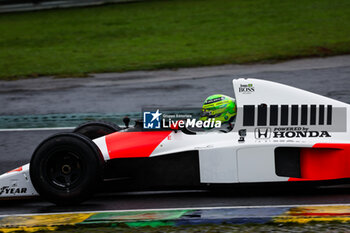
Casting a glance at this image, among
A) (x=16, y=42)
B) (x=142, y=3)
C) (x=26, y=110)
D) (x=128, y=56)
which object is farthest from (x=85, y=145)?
(x=142, y=3)

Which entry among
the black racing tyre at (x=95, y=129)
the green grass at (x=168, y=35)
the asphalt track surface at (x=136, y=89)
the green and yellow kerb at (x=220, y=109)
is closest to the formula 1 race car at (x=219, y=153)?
the green and yellow kerb at (x=220, y=109)

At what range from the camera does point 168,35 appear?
19.2 m

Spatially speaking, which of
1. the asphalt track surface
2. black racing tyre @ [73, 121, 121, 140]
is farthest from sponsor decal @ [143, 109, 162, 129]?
the asphalt track surface

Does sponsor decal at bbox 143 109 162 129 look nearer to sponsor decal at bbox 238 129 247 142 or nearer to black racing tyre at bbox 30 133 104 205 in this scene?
black racing tyre at bbox 30 133 104 205

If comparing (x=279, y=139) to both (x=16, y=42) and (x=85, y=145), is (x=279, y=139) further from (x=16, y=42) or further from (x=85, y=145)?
(x=16, y=42)

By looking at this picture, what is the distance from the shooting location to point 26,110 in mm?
12656

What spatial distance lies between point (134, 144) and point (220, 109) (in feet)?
3.48

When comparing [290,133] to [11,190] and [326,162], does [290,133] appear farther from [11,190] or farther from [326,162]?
[11,190]

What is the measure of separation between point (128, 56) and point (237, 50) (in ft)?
9.51

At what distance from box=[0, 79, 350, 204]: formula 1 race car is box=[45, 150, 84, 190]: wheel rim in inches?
0.4

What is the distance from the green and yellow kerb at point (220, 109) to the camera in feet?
24.0

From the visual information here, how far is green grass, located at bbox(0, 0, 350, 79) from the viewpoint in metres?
16.1

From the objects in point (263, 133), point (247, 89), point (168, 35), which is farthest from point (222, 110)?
point (168, 35)

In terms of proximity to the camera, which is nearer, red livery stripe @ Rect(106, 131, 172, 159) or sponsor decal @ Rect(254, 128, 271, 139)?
sponsor decal @ Rect(254, 128, 271, 139)
